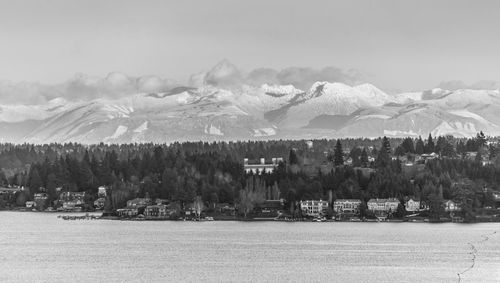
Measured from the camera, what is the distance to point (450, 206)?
110 meters

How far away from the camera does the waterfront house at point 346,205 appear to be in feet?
368

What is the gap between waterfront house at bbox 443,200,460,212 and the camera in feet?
357

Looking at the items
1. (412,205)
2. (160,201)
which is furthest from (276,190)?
(412,205)

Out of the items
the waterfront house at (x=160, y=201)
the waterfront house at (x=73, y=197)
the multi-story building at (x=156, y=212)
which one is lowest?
the multi-story building at (x=156, y=212)

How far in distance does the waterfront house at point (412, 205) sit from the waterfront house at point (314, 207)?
25.6 ft

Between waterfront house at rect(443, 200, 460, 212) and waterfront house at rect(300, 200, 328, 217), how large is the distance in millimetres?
11307

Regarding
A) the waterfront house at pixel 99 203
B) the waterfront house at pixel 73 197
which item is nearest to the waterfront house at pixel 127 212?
the waterfront house at pixel 99 203

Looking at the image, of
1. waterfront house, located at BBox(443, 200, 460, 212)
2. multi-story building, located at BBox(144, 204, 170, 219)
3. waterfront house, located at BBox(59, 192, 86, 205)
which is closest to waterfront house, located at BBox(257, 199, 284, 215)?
multi-story building, located at BBox(144, 204, 170, 219)

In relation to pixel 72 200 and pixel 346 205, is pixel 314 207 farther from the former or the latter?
pixel 72 200

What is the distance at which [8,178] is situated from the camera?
167250 millimetres

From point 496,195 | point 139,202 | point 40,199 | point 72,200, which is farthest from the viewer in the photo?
point 40,199

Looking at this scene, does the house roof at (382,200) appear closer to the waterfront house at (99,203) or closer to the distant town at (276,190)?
the distant town at (276,190)

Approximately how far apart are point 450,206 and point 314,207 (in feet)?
42.0

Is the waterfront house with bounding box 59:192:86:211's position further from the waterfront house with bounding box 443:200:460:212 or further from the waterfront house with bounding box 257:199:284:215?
the waterfront house with bounding box 443:200:460:212
